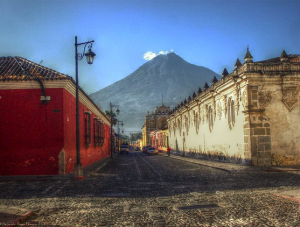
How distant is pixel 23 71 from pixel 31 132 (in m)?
3.44

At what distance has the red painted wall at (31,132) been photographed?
15695 mm

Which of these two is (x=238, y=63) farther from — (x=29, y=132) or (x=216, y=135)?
(x=29, y=132)

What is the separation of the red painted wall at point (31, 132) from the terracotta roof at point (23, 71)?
2.19ft

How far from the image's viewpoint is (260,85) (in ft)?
62.9

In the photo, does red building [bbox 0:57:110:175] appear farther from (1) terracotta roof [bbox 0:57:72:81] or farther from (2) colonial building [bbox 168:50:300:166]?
(2) colonial building [bbox 168:50:300:166]

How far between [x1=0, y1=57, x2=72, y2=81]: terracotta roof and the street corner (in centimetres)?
982

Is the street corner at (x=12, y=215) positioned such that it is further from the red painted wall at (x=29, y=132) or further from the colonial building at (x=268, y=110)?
the colonial building at (x=268, y=110)

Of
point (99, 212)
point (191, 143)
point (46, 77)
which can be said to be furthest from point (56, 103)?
point (191, 143)

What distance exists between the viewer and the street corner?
18.9ft

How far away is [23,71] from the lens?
16.9 meters

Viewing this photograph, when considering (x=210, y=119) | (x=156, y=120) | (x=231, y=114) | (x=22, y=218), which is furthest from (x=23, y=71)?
(x=156, y=120)

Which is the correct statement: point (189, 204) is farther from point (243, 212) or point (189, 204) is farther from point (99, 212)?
point (99, 212)

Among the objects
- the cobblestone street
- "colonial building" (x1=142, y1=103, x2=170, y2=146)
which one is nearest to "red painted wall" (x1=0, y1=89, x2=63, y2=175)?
the cobblestone street

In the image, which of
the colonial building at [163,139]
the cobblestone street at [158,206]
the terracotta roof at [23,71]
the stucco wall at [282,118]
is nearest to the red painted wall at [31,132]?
the terracotta roof at [23,71]
